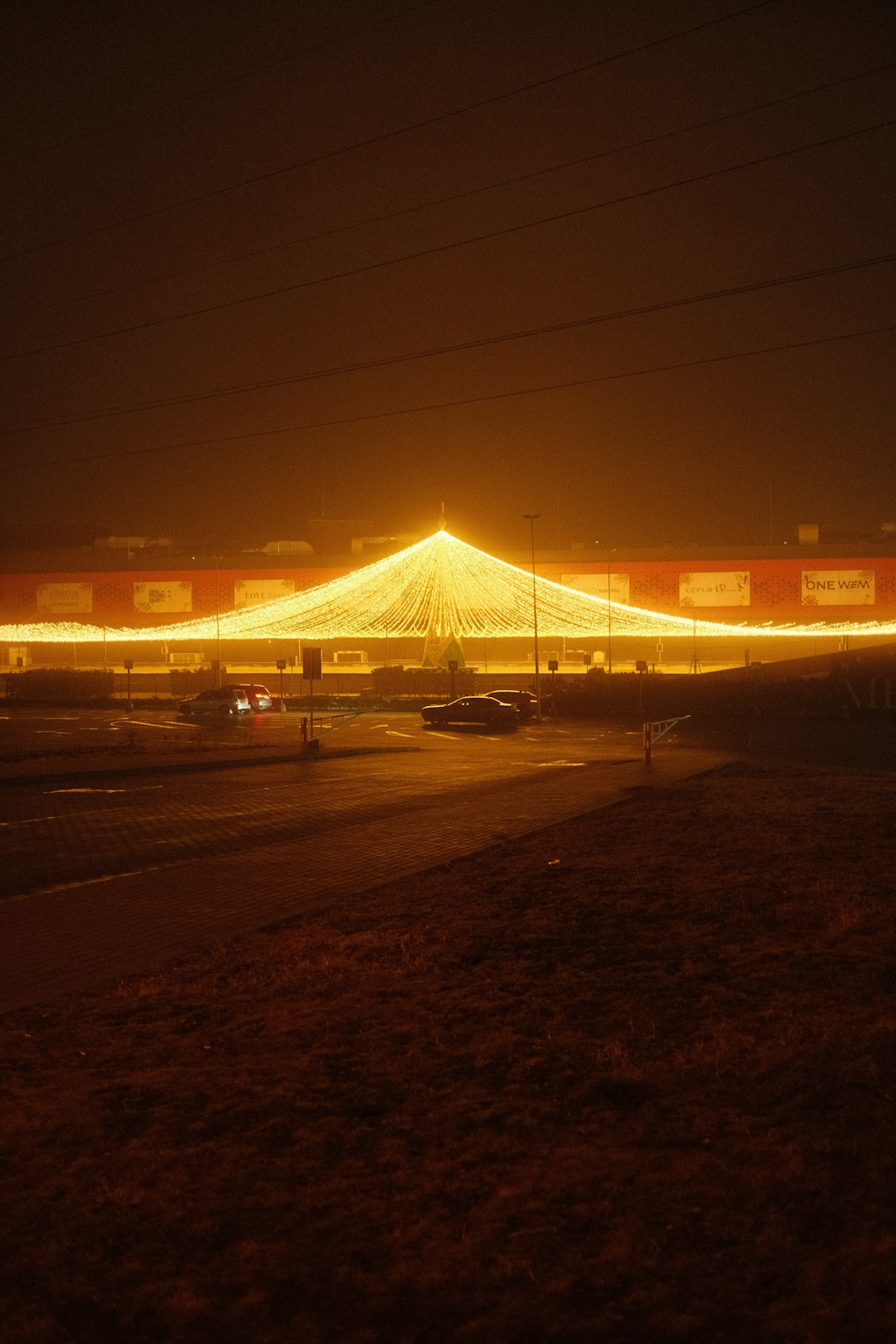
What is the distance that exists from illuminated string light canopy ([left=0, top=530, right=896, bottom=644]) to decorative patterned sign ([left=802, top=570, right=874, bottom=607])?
17308 millimetres

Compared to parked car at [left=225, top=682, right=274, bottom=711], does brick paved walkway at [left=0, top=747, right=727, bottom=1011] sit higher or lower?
lower

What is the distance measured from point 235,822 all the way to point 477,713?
2075cm

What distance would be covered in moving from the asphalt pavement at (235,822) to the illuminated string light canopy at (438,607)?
15332mm

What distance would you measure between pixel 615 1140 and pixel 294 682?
5407cm

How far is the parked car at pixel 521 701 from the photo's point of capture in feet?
123

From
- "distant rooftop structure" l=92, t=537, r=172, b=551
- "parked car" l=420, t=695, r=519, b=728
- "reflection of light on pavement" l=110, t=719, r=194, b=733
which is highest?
"distant rooftop structure" l=92, t=537, r=172, b=551

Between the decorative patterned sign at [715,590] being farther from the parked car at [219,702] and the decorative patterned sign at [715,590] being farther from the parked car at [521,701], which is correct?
the parked car at [219,702]

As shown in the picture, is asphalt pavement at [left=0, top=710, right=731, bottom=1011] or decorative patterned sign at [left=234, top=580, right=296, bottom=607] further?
decorative patterned sign at [left=234, top=580, right=296, bottom=607]

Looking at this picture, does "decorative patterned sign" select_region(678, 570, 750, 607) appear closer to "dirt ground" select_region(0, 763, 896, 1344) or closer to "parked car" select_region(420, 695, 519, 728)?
"parked car" select_region(420, 695, 519, 728)

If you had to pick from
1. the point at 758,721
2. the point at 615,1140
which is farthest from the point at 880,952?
the point at 758,721

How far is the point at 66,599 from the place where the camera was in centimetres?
7000

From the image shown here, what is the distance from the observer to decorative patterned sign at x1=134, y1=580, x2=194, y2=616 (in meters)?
68.9

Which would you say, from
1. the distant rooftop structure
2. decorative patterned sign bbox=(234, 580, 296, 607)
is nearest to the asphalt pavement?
decorative patterned sign bbox=(234, 580, 296, 607)

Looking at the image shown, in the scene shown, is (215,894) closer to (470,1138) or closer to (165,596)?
(470,1138)
